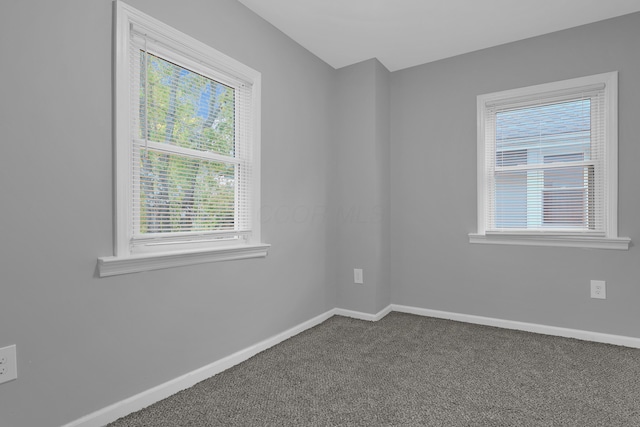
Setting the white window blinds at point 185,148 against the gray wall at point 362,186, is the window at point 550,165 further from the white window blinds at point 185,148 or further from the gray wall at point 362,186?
the white window blinds at point 185,148

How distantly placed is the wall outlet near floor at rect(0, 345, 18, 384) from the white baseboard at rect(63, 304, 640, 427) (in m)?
0.34

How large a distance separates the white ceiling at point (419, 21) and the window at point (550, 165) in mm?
438

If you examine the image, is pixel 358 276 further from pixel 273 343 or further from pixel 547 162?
pixel 547 162

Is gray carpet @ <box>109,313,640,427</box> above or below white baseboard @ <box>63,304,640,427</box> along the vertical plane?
below

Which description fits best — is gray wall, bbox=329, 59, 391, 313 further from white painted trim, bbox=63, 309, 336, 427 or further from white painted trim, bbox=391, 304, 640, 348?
white painted trim, bbox=63, 309, 336, 427

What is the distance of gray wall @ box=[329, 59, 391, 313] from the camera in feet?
10.2

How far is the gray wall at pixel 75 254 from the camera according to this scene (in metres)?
1.32

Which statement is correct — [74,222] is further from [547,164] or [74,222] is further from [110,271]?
[547,164]

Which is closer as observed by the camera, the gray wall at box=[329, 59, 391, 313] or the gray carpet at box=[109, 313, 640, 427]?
the gray carpet at box=[109, 313, 640, 427]

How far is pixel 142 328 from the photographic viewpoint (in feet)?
5.65

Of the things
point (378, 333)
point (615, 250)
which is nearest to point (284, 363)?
point (378, 333)

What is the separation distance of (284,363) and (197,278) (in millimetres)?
779

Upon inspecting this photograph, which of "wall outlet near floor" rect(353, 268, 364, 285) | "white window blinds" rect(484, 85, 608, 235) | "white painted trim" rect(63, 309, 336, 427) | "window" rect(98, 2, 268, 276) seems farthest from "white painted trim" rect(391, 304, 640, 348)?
"window" rect(98, 2, 268, 276)

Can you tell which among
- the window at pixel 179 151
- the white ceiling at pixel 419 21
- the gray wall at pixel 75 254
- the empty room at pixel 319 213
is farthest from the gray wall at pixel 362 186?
the gray wall at pixel 75 254
